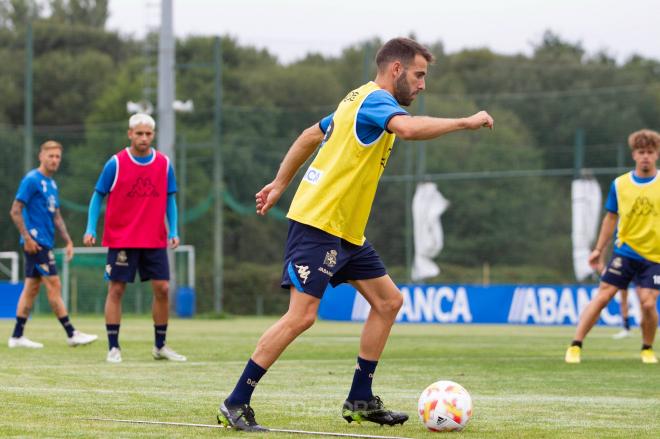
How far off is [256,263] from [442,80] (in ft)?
49.9

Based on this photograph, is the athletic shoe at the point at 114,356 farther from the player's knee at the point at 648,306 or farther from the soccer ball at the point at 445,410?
the soccer ball at the point at 445,410

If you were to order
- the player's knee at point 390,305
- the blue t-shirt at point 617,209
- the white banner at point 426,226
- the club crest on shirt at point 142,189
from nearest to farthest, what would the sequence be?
the player's knee at point 390,305, the club crest on shirt at point 142,189, the blue t-shirt at point 617,209, the white banner at point 426,226

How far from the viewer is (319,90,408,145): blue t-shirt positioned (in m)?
6.41

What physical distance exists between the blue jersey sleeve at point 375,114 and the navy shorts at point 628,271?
19.2 ft

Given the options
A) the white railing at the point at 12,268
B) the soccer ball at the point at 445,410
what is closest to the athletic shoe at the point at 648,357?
the soccer ball at the point at 445,410

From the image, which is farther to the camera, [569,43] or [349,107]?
[569,43]

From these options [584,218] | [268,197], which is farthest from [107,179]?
[584,218]

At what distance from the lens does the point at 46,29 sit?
51562mm

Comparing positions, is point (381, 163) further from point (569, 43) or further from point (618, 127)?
point (569, 43)

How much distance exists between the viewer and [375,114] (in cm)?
646

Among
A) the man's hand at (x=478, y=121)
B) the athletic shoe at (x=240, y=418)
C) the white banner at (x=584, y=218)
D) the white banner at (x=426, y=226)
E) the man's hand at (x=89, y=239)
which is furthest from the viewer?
the white banner at (x=426, y=226)

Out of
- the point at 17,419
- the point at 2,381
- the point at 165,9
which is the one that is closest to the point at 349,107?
the point at 17,419

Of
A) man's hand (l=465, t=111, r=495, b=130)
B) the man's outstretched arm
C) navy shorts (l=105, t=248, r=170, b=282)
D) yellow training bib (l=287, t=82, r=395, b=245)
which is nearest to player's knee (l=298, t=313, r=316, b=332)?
yellow training bib (l=287, t=82, r=395, b=245)

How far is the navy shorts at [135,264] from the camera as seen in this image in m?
11.2
